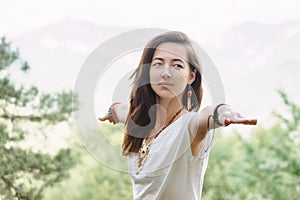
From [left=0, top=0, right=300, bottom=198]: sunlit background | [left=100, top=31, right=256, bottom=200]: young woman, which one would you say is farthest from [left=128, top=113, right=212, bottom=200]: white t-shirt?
[left=0, top=0, right=300, bottom=198]: sunlit background

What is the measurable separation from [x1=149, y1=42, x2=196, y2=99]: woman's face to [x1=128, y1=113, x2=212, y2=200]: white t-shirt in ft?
0.19

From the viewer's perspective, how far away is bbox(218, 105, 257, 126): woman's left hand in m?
0.65

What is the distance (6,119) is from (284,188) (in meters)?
1.83

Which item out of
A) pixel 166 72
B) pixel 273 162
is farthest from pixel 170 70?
pixel 273 162

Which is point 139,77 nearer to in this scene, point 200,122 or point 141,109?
point 141,109

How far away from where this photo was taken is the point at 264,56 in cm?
548

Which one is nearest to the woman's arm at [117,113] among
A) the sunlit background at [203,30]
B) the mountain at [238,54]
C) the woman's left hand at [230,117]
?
the woman's left hand at [230,117]

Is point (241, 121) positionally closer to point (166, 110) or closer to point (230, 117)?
point (230, 117)

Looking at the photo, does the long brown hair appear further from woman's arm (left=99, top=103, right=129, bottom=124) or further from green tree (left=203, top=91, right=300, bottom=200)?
green tree (left=203, top=91, right=300, bottom=200)

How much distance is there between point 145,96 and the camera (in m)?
0.93

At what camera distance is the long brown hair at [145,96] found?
873 millimetres

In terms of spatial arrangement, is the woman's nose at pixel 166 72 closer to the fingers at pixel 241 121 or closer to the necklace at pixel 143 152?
the necklace at pixel 143 152

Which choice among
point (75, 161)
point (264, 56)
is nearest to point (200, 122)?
point (75, 161)

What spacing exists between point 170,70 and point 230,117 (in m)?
0.21
